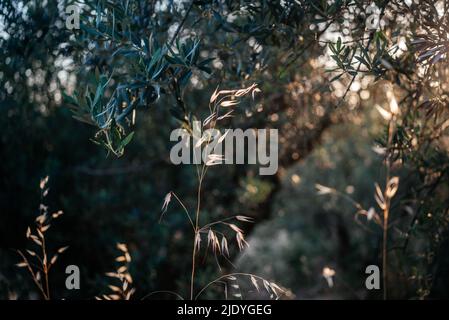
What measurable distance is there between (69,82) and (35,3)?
190cm

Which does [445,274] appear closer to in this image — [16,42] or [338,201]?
[16,42]

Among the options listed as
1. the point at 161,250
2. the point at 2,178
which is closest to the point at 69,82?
the point at 2,178

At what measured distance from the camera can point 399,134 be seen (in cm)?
296

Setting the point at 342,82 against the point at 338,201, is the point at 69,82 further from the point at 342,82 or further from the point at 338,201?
the point at 338,201

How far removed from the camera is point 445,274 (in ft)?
13.0

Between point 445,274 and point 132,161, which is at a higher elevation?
point 132,161

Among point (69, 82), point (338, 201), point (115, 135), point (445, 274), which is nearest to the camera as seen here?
point (115, 135)

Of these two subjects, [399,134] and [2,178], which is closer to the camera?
[399,134]

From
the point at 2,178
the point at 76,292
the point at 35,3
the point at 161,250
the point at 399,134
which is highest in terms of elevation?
the point at 35,3

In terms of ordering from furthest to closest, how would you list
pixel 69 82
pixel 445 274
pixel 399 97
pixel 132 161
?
pixel 132 161
pixel 69 82
pixel 399 97
pixel 445 274

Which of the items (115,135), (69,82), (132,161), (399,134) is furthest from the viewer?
(132,161)

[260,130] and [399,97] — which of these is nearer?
[399,97]

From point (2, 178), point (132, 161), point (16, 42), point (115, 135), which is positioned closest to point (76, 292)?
point (2, 178)

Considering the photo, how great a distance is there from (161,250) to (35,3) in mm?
3243
